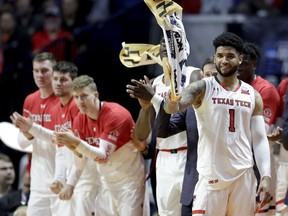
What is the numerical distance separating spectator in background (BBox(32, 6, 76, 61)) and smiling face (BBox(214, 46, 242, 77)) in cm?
579

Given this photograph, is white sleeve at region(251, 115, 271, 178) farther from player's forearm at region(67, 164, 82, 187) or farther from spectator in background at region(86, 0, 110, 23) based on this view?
spectator in background at region(86, 0, 110, 23)

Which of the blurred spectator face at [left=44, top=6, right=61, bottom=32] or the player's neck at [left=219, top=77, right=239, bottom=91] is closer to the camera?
the player's neck at [left=219, top=77, right=239, bottom=91]

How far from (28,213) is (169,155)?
6.53 feet

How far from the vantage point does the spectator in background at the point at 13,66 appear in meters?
13.9

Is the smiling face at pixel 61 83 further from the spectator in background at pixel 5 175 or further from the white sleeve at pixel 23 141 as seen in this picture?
the spectator in background at pixel 5 175

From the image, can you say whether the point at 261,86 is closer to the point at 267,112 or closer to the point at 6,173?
the point at 267,112

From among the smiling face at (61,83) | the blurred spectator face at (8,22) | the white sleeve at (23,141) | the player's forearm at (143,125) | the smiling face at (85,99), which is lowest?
the white sleeve at (23,141)

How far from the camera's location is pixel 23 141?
1141cm

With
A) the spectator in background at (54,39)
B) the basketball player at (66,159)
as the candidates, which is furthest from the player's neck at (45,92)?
the spectator in background at (54,39)

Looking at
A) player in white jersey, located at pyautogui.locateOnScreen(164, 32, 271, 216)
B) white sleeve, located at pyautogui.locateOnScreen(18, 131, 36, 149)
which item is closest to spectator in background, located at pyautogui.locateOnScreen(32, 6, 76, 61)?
white sleeve, located at pyautogui.locateOnScreen(18, 131, 36, 149)

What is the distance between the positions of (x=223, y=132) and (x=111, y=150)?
1.91 meters

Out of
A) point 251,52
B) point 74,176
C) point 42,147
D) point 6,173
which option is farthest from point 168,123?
point 6,173

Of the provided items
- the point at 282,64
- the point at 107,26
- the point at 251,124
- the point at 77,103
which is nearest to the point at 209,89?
the point at 251,124

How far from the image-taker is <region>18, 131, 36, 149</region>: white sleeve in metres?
11.3
